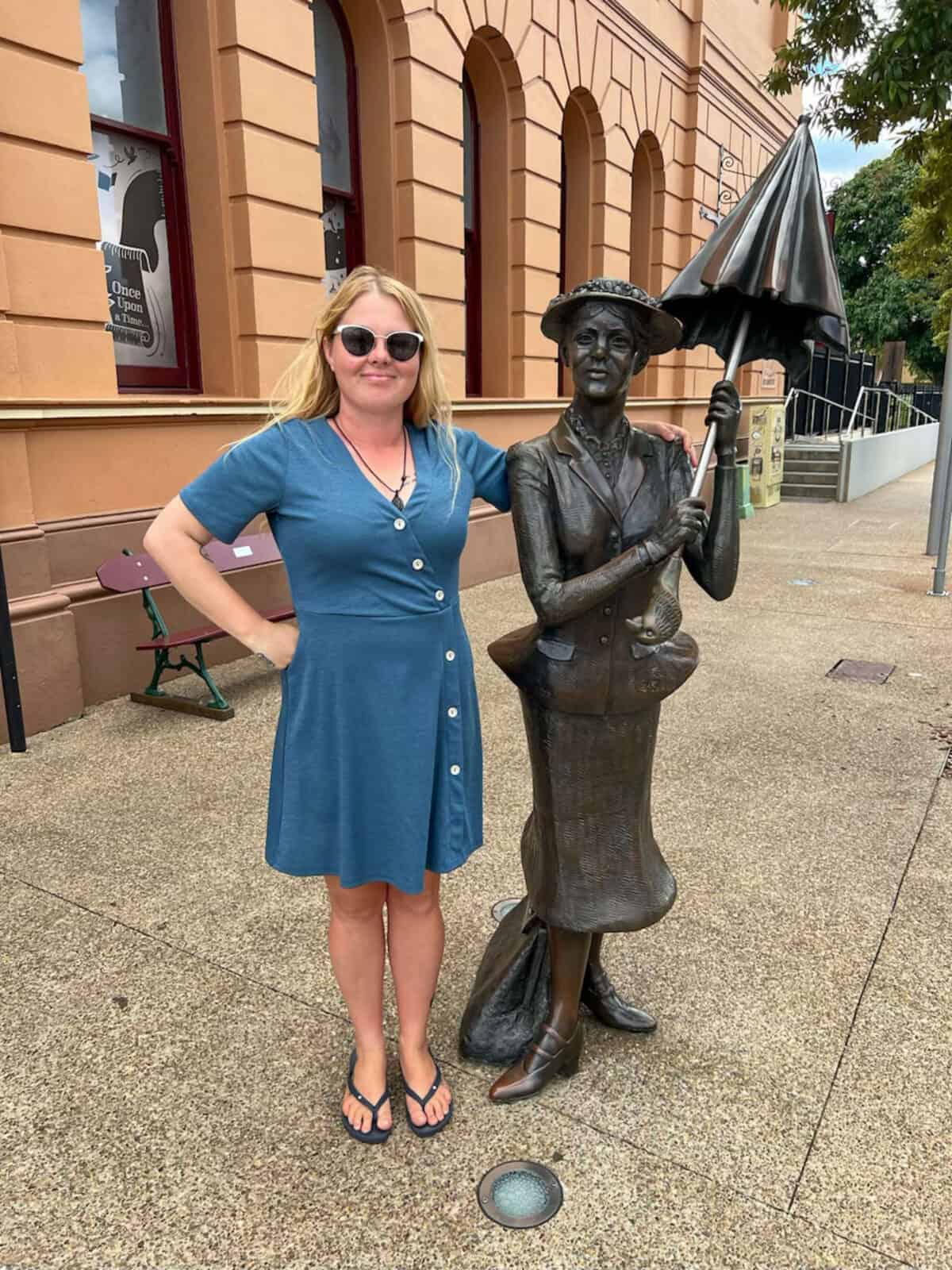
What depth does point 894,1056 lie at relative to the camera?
2697 millimetres

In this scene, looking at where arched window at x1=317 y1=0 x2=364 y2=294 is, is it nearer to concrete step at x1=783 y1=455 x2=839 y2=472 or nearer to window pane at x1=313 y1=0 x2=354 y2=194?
window pane at x1=313 y1=0 x2=354 y2=194

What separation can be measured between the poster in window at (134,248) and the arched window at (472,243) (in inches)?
149

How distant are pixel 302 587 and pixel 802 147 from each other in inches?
69.5

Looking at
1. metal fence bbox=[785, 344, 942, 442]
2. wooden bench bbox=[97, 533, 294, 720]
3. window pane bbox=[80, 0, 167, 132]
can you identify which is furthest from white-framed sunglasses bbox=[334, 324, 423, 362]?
metal fence bbox=[785, 344, 942, 442]

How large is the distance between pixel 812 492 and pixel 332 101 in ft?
37.5

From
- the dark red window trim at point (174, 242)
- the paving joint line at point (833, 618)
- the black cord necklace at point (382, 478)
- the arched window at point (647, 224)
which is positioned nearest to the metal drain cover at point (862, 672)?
the paving joint line at point (833, 618)

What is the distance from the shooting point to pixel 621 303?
2148mm

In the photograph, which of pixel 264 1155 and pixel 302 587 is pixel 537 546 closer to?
pixel 302 587

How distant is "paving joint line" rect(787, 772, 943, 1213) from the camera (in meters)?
2.31

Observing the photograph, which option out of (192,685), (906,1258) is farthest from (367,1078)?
(192,685)

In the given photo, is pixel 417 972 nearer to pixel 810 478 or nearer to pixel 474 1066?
pixel 474 1066

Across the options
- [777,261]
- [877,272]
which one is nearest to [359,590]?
[777,261]

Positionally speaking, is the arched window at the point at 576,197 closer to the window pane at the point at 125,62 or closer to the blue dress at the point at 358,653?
the window pane at the point at 125,62

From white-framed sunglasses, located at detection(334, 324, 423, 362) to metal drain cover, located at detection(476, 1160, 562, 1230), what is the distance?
198 centimetres
